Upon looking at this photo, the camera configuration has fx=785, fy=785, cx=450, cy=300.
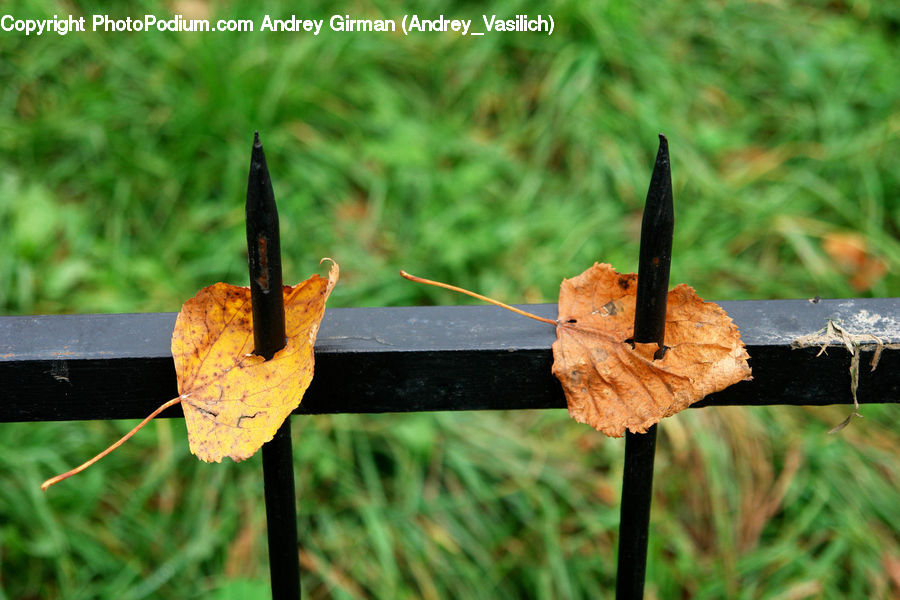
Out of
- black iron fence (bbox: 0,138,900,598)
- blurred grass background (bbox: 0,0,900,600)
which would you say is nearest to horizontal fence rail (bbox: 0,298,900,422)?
black iron fence (bbox: 0,138,900,598)

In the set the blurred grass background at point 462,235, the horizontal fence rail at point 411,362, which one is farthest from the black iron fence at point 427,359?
the blurred grass background at point 462,235

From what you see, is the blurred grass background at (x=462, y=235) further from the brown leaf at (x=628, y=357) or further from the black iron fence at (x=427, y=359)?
the brown leaf at (x=628, y=357)

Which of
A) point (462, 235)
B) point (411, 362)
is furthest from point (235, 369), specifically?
→ point (462, 235)

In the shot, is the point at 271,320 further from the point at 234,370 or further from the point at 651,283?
the point at 651,283

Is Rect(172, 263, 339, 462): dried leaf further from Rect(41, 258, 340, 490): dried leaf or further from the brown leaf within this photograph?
the brown leaf

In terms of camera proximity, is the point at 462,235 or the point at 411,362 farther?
the point at 462,235

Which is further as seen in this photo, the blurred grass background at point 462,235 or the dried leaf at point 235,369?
the blurred grass background at point 462,235

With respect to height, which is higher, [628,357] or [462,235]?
[462,235]
